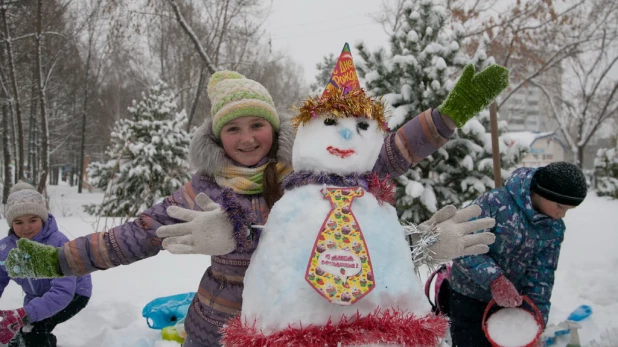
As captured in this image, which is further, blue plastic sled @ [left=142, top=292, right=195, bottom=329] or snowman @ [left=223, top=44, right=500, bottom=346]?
blue plastic sled @ [left=142, top=292, right=195, bottom=329]

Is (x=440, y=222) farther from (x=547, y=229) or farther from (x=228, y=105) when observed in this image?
(x=547, y=229)

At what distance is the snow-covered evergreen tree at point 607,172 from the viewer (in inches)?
505

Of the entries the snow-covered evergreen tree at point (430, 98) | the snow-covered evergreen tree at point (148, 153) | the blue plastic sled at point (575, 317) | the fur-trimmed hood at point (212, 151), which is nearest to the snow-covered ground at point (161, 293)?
the blue plastic sled at point (575, 317)

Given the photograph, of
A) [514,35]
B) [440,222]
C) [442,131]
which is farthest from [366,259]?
[514,35]

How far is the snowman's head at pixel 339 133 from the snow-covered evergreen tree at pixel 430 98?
12.6 feet

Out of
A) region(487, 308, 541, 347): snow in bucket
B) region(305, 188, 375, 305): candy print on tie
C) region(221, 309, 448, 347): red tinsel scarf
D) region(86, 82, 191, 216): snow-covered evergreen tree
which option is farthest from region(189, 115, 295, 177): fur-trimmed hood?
region(86, 82, 191, 216): snow-covered evergreen tree

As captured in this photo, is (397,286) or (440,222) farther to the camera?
(440,222)

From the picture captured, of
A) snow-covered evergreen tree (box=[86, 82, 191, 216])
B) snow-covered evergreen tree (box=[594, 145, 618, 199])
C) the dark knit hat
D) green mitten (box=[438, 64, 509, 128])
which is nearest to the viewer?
green mitten (box=[438, 64, 509, 128])

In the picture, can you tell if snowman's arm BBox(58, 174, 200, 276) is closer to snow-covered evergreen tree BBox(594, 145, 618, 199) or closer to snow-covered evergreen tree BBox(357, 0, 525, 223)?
snow-covered evergreen tree BBox(357, 0, 525, 223)

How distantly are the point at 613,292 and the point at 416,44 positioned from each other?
3.49 meters

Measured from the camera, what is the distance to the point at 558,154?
4431 cm

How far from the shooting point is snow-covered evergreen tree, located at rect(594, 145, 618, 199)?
42.1 feet

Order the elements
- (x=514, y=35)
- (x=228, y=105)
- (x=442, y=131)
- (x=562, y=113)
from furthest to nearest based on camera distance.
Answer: (x=562, y=113) < (x=514, y=35) < (x=228, y=105) < (x=442, y=131)

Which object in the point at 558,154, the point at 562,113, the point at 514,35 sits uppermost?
the point at 514,35
